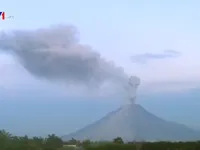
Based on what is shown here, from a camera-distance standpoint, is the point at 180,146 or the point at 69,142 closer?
the point at 180,146

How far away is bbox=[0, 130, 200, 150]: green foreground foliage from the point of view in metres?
28.8

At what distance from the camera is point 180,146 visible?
94.7 feet

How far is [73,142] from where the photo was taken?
1652 inches

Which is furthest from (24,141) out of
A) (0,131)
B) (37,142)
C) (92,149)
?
(92,149)

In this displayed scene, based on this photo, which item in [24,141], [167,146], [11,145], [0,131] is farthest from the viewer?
[0,131]

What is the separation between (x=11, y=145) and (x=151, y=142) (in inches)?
456

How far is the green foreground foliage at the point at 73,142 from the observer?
28.8 meters

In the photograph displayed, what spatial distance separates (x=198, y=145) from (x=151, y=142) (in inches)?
122

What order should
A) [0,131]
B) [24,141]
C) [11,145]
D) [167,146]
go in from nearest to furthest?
1. [167,146]
2. [11,145]
3. [24,141]
4. [0,131]

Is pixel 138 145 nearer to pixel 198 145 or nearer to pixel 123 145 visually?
pixel 123 145

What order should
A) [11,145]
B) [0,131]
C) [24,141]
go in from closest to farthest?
[11,145], [24,141], [0,131]

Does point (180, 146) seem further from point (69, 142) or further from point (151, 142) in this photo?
point (69, 142)

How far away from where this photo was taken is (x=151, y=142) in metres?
29.2

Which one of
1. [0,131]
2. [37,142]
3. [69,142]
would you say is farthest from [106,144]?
[0,131]
